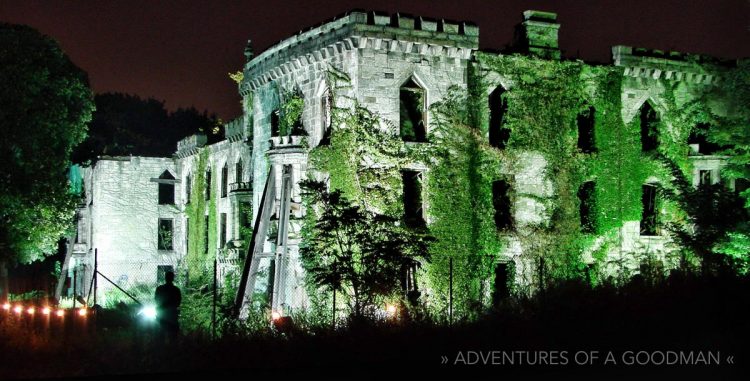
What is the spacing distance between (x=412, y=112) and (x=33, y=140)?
16065 mm

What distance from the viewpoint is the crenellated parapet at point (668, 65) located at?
115ft

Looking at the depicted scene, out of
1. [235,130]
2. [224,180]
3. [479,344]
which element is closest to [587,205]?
[479,344]

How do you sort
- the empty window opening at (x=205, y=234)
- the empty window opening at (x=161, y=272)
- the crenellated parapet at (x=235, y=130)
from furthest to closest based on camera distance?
the empty window opening at (x=161, y=272)
the empty window opening at (x=205, y=234)
the crenellated parapet at (x=235, y=130)

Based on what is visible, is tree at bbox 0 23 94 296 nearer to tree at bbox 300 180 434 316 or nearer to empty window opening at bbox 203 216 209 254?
empty window opening at bbox 203 216 209 254

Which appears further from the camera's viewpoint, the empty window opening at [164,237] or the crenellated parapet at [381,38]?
the empty window opening at [164,237]

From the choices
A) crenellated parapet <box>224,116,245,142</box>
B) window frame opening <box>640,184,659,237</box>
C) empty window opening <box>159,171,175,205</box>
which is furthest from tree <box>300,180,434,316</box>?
empty window opening <box>159,171,175,205</box>

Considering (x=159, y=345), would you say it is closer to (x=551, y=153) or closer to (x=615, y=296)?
(x=615, y=296)

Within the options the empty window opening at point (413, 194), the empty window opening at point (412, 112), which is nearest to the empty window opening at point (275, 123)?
the empty window opening at point (412, 112)

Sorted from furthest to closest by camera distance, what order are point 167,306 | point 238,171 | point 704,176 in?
point 238,171
point 704,176
point 167,306

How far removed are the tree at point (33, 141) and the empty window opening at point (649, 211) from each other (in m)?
22.7

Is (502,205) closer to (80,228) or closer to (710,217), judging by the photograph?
(710,217)

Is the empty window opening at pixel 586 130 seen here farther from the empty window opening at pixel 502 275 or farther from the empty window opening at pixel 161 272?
the empty window opening at pixel 161 272

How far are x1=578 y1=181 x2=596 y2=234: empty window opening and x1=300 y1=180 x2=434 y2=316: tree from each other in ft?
31.3

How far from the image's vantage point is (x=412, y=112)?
31.8 m
